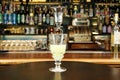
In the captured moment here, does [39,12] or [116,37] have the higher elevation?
[39,12]

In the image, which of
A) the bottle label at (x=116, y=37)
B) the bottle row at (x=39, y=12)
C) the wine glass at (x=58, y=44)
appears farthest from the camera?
the bottle row at (x=39, y=12)

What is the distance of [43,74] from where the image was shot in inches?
73.1

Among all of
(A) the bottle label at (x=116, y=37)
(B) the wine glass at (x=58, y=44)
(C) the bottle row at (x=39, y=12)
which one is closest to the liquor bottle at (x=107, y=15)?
(C) the bottle row at (x=39, y=12)

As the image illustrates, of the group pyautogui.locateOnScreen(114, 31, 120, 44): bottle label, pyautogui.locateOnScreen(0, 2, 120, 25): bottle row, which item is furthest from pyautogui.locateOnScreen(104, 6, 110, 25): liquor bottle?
pyautogui.locateOnScreen(114, 31, 120, 44): bottle label

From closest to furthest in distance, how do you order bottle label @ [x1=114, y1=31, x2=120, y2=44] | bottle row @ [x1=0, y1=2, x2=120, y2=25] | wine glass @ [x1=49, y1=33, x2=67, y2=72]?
wine glass @ [x1=49, y1=33, x2=67, y2=72], bottle label @ [x1=114, y1=31, x2=120, y2=44], bottle row @ [x1=0, y1=2, x2=120, y2=25]

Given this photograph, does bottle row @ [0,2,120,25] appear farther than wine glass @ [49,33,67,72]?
Yes

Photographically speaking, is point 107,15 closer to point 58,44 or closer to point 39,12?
point 39,12

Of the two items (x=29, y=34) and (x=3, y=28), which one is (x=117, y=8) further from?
(x=3, y=28)

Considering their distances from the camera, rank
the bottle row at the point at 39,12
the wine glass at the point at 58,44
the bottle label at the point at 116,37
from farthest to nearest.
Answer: the bottle row at the point at 39,12 → the bottle label at the point at 116,37 → the wine glass at the point at 58,44

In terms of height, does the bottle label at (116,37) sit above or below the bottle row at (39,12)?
below

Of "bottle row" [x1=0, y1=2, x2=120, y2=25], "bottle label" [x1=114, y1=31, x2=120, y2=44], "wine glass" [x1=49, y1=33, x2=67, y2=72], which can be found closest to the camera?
"wine glass" [x1=49, y1=33, x2=67, y2=72]

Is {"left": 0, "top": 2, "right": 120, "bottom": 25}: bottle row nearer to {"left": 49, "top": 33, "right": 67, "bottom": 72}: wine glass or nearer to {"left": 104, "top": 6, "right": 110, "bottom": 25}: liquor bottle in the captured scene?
{"left": 104, "top": 6, "right": 110, "bottom": 25}: liquor bottle

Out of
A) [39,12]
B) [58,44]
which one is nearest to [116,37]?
[58,44]

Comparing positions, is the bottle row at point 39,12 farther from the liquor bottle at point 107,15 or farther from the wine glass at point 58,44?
the wine glass at point 58,44
